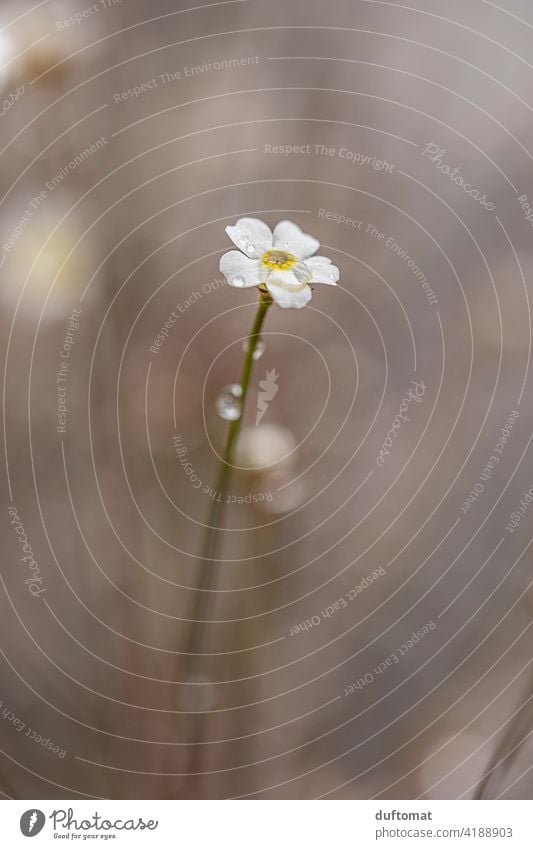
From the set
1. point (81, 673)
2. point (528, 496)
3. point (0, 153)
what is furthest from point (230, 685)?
point (0, 153)

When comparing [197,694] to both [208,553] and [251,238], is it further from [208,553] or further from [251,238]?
[251,238]

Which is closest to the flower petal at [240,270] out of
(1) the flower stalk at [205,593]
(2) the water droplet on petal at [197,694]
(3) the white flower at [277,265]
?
(3) the white flower at [277,265]

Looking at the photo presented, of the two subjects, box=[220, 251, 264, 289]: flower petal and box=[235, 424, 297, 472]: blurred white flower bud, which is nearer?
box=[220, 251, 264, 289]: flower petal

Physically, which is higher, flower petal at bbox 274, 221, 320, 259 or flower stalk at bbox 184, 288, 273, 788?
flower petal at bbox 274, 221, 320, 259

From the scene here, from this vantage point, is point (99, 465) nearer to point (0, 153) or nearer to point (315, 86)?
point (0, 153)

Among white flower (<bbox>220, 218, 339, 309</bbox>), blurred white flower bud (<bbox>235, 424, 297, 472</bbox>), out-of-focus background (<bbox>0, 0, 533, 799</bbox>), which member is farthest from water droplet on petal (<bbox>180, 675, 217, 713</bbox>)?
white flower (<bbox>220, 218, 339, 309</bbox>)

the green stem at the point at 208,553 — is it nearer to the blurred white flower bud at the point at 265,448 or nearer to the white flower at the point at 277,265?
the blurred white flower bud at the point at 265,448
